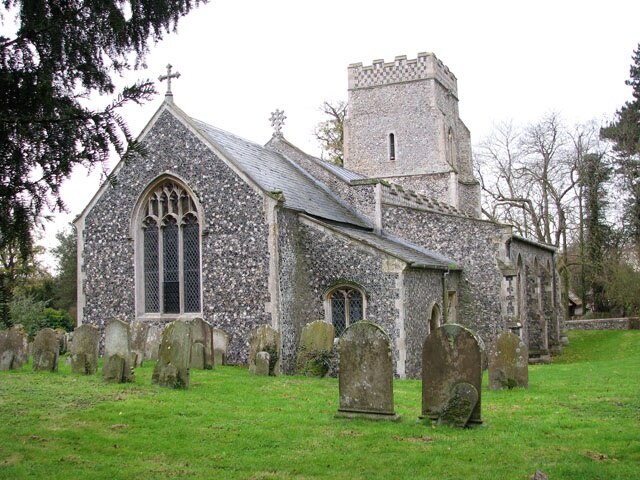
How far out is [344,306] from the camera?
16.9 metres

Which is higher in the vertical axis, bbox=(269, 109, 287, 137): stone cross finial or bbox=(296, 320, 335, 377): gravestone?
bbox=(269, 109, 287, 137): stone cross finial

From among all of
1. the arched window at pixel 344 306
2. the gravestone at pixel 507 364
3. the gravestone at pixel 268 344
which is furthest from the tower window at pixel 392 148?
the gravestone at pixel 507 364

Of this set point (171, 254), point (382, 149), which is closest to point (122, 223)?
point (171, 254)

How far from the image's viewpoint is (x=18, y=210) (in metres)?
4.60

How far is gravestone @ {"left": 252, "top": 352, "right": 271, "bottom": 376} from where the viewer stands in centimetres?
1433

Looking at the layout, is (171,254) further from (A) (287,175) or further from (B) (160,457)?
(B) (160,457)

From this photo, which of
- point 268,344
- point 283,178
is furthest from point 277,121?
point 268,344

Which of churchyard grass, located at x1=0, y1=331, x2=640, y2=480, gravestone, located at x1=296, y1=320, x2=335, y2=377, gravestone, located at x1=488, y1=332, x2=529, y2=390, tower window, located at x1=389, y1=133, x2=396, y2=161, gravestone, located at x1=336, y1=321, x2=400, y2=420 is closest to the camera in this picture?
churchyard grass, located at x1=0, y1=331, x2=640, y2=480

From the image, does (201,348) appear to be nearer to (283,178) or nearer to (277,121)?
(283,178)

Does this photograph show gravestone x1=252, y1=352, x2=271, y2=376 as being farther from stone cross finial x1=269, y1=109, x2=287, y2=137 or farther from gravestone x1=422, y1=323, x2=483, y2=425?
stone cross finial x1=269, y1=109, x2=287, y2=137

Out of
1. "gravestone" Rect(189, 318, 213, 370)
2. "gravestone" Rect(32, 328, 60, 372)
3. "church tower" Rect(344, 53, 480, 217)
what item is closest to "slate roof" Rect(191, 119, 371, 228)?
"gravestone" Rect(189, 318, 213, 370)

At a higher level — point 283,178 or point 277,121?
point 277,121

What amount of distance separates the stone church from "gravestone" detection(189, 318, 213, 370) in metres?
1.39

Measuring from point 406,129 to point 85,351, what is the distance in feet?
62.6
